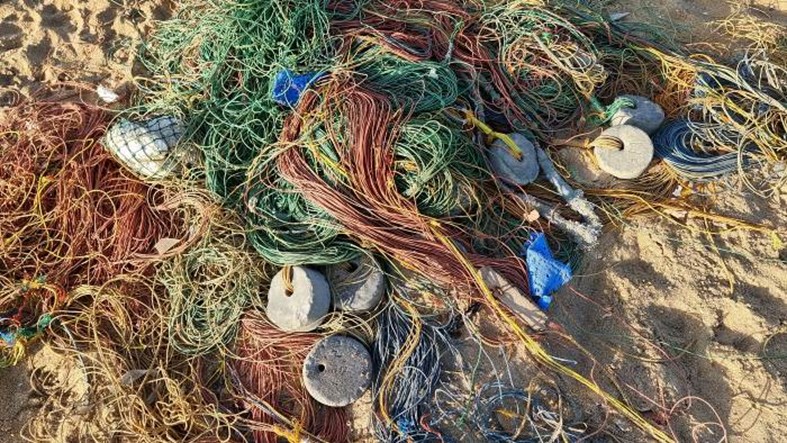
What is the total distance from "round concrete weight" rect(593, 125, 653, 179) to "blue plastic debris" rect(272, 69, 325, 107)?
1.91 metres

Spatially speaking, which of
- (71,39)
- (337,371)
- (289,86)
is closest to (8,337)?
(337,371)

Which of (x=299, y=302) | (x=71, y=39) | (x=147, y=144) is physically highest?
(x=71, y=39)

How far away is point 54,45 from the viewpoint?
14.1 feet

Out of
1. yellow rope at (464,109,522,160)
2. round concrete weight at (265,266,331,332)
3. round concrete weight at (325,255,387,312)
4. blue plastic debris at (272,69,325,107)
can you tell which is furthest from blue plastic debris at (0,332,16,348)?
yellow rope at (464,109,522,160)

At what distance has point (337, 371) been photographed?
10.3 feet

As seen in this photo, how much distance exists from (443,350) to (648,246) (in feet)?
4.99

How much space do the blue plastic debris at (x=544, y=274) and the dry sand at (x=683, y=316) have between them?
15cm

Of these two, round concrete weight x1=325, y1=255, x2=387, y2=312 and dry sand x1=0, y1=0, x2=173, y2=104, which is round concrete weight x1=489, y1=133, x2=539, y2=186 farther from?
dry sand x1=0, y1=0, x2=173, y2=104

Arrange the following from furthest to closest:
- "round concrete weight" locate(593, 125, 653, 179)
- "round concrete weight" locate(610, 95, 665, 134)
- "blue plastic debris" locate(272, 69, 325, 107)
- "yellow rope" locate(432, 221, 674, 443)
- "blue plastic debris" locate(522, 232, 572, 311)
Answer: "round concrete weight" locate(610, 95, 665, 134)
"round concrete weight" locate(593, 125, 653, 179)
"blue plastic debris" locate(272, 69, 325, 107)
"blue plastic debris" locate(522, 232, 572, 311)
"yellow rope" locate(432, 221, 674, 443)

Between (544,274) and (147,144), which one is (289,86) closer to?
(147,144)

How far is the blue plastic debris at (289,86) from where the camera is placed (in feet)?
11.5

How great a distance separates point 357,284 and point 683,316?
6.54 feet

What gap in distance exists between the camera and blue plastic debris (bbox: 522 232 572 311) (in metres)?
3.32

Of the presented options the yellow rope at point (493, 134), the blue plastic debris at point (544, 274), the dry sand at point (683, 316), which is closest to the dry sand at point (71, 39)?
the dry sand at point (683, 316)
